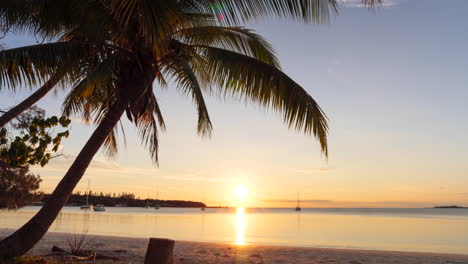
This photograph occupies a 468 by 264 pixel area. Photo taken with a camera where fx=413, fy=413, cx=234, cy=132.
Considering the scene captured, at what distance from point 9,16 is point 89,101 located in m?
3.05

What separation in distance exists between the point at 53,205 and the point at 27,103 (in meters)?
2.13

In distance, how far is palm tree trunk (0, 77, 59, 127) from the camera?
7.36 meters

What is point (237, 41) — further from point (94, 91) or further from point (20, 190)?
point (20, 190)

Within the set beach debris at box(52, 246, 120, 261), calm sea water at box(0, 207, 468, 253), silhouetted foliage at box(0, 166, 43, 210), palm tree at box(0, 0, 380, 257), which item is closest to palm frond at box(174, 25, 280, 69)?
palm tree at box(0, 0, 380, 257)

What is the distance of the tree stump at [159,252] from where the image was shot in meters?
7.73

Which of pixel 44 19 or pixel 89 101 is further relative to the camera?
pixel 89 101

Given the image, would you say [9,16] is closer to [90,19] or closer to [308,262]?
[90,19]

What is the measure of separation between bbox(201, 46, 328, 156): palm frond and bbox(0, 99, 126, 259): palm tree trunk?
82.2 inches

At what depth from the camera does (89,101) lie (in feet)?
31.5

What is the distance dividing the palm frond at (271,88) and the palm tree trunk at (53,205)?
82.2 inches

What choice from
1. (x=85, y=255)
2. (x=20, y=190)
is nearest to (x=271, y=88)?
(x=85, y=255)

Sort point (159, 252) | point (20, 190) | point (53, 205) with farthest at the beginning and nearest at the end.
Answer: point (20, 190) < point (159, 252) < point (53, 205)

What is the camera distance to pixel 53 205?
6.96 meters

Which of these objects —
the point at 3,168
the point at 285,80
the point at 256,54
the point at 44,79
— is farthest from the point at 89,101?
the point at 285,80
